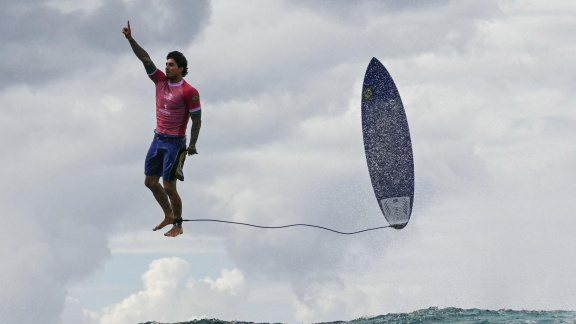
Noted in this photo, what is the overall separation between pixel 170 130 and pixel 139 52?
1.84 meters

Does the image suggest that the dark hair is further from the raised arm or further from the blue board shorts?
the blue board shorts

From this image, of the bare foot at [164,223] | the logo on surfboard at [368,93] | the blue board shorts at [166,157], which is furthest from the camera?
the logo on surfboard at [368,93]

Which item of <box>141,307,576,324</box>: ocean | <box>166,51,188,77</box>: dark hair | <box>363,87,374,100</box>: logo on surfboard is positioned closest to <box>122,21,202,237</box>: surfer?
<box>166,51,188,77</box>: dark hair

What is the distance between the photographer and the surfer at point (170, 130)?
1592cm

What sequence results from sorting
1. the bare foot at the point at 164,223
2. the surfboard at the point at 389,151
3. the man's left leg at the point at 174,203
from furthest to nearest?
the surfboard at the point at 389,151 < the bare foot at the point at 164,223 < the man's left leg at the point at 174,203

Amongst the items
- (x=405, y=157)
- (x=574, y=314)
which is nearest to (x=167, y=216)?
(x=405, y=157)

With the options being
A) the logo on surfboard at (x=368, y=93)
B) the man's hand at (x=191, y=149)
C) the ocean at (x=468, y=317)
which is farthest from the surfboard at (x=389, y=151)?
the man's hand at (x=191, y=149)

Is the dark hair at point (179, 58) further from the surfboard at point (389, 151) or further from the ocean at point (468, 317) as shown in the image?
the ocean at point (468, 317)

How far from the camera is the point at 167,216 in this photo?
16.9 metres

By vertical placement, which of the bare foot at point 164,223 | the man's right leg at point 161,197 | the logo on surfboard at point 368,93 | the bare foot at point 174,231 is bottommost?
the bare foot at point 174,231

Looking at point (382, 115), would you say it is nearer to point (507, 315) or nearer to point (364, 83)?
point (364, 83)

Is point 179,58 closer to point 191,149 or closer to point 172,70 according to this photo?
point 172,70

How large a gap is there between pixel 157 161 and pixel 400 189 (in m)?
7.26

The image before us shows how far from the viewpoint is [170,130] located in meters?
16.2
